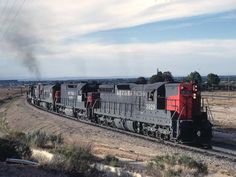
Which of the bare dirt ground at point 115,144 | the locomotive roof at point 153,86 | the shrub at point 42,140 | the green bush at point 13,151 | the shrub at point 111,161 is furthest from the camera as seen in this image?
the locomotive roof at point 153,86

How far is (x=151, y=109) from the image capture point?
29.1 meters

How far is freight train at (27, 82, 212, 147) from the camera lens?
26.2 m

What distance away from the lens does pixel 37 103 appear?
230ft

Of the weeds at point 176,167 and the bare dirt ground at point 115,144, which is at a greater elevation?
the weeds at point 176,167

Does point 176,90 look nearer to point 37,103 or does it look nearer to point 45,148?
point 45,148

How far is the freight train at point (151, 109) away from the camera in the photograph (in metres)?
26.2

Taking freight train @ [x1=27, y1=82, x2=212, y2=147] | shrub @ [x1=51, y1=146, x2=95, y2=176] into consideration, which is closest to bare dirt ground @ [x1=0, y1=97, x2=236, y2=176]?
freight train @ [x1=27, y1=82, x2=212, y2=147]

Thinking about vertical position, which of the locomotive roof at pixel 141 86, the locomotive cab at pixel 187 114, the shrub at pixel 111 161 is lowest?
the shrub at pixel 111 161

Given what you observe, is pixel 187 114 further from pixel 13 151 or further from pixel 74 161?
pixel 13 151

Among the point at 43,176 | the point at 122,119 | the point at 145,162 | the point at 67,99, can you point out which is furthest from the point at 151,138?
the point at 67,99

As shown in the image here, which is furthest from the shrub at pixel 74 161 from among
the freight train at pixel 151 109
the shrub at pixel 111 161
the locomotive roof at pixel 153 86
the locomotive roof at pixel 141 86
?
the locomotive roof at pixel 141 86

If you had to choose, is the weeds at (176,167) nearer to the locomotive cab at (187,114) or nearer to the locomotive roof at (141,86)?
the locomotive cab at (187,114)

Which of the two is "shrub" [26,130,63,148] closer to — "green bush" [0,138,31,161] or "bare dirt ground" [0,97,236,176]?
"bare dirt ground" [0,97,236,176]

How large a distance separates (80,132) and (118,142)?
20.8 feet
